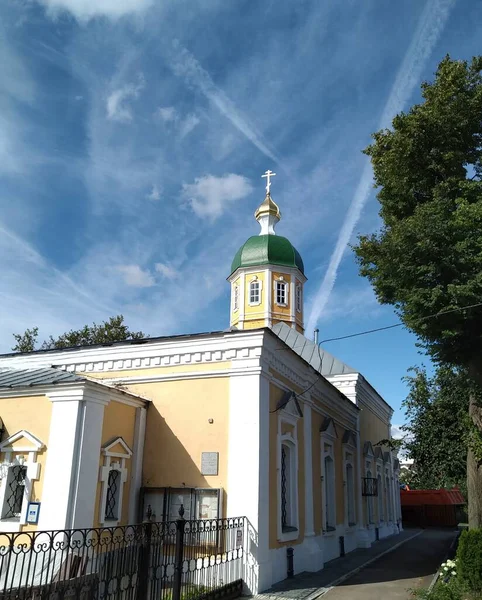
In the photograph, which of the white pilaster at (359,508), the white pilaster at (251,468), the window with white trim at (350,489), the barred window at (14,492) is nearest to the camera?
the barred window at (14,492)

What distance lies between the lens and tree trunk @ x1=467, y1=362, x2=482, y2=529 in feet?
35.7

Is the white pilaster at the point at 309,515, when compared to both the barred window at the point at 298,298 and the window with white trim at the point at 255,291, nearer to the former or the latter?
the window with white trim at the point at 255,291

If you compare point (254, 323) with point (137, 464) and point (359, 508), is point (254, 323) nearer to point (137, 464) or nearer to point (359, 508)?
point (359, 508)

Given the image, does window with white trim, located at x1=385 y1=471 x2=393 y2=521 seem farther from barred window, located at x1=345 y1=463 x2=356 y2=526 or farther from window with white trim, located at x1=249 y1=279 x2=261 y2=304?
window with white trim, located at x1=249 y1=279 x2=261 y2=304

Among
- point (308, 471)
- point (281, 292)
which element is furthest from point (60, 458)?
point (281, 292)

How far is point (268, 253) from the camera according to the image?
24.0m

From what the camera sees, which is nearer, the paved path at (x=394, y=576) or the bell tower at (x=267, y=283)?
the paved path at (x=394, y=576)

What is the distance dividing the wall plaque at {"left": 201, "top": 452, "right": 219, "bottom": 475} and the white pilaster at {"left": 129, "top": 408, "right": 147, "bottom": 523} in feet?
4.34

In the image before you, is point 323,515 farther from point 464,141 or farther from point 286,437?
point 464,141

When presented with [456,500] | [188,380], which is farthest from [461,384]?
[456,500]

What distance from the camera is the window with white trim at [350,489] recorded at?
1709 centimetres

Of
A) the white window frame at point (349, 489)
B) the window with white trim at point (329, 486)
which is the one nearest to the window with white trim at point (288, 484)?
the window with white trim at point (329, 486)

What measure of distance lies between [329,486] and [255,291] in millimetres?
10581

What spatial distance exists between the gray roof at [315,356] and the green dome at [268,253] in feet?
11.8
